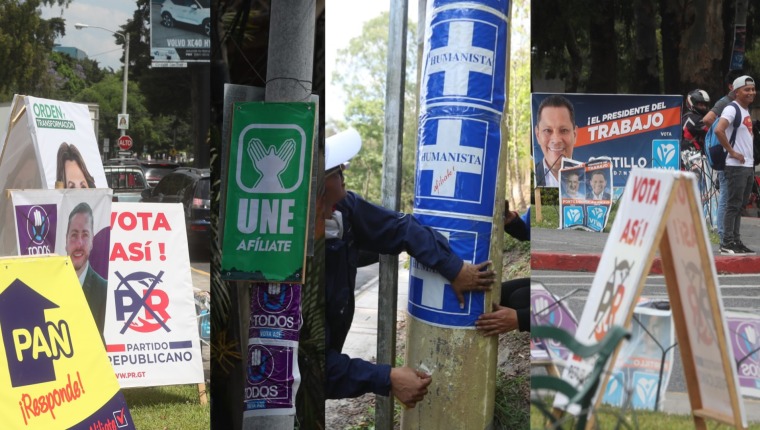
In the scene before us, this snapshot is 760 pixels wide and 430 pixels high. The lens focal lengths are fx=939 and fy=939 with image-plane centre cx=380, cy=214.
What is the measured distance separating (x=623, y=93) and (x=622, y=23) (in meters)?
0.26

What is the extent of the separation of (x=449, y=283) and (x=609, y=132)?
40.8 inches

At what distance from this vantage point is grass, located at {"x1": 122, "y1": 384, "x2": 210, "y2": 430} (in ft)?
14.1

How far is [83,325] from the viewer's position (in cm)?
343

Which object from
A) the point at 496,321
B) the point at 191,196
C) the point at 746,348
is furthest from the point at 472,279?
the point at 191,196

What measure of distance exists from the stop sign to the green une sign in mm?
670

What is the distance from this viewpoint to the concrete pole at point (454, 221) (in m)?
3.83

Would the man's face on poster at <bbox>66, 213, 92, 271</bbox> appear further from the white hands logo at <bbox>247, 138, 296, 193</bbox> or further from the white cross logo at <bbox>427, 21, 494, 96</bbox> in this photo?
the white cross logo at <bbox>427, 21, 494, 96</bbox>

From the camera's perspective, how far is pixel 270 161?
3.80 metres

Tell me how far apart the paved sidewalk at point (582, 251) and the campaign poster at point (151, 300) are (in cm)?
172

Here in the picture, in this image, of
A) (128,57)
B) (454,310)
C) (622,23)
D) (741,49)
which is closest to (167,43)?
(128,57)

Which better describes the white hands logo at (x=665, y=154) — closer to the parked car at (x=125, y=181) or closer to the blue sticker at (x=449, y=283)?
the blue sticker at (x=449, y=283)

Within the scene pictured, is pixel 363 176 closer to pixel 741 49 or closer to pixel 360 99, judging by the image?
pixel 360 99

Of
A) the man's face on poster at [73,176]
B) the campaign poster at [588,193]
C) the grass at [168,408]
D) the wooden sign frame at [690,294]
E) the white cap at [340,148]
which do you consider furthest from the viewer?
the grass at [168,408]

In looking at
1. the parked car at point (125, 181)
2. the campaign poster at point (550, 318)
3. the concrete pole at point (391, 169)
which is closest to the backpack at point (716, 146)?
the campaign poster at point (550, 318)
